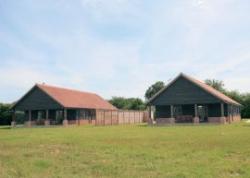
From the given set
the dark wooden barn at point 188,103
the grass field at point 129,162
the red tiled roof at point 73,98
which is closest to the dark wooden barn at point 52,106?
the red tiled roof at point 73,98

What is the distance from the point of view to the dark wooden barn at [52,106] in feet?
166

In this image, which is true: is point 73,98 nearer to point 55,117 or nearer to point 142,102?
point 55,117

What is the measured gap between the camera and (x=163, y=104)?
4531cm

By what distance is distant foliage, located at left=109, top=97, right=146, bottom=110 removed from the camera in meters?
88.6

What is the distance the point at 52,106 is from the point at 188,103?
56.4ft

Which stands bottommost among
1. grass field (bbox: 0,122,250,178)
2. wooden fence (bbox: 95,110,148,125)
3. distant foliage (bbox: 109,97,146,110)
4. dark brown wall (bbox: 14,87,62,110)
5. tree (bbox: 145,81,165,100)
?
grass field (bbox: 0,122,250,178)

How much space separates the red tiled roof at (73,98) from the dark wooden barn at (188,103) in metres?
11.5

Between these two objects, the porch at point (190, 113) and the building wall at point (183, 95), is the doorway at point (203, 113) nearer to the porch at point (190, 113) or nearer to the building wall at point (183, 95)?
the porch at point (190, 113)

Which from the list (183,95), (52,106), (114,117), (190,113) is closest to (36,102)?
(52,106)

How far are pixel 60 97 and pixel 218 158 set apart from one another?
4169 centimetres

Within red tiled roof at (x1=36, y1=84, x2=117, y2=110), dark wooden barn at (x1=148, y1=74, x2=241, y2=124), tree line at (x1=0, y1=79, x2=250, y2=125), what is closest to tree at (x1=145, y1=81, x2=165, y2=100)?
tree line at (x1=0, y1=79, x2=250, y2=125)

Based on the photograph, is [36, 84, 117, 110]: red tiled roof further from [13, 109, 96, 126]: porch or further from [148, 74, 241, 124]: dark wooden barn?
[148, 74, 241, 124]: dark wooden barn

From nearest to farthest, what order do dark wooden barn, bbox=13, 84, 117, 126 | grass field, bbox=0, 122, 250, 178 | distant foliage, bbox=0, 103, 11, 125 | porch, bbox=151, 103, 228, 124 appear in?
grass field, bbox=0, 122, 250, 178 < porch, bbox=151, 103, 228, 124 < dark wooden barn, bbox=13, 84, 117, 126 < distant foliage, bbox=0, 103, 11, 125

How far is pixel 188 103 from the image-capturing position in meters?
43.9
